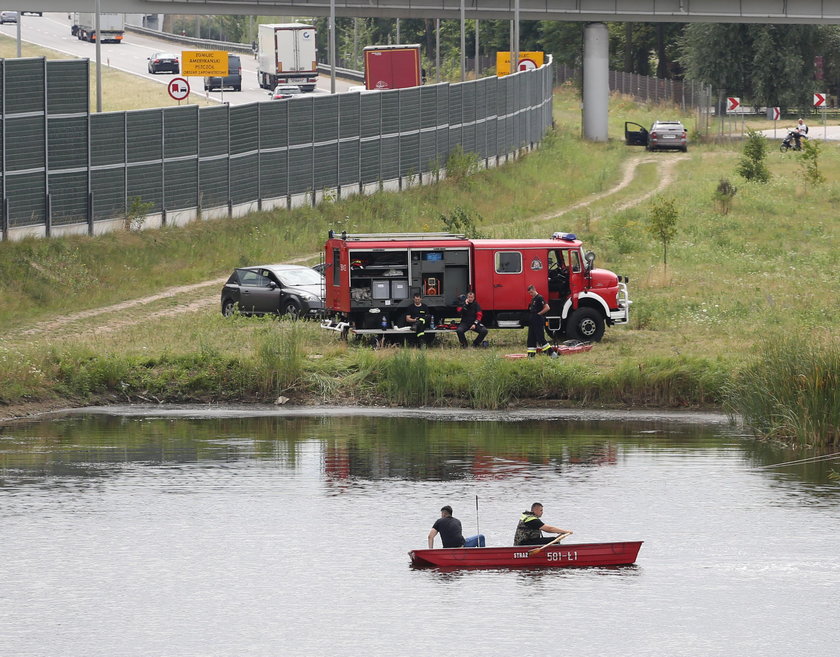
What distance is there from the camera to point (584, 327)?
36.7m

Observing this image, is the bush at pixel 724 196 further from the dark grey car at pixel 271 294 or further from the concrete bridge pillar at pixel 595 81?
the concrete bridge pillar at pixel 595 81

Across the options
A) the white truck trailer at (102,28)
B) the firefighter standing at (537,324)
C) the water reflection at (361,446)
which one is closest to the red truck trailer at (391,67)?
the white truck trailer at (102,28)

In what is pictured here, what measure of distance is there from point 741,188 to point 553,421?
36.3m

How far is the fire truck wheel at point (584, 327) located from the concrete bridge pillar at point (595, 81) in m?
53.4

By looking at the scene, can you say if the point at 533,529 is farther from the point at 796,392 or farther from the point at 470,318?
the point at 470,318

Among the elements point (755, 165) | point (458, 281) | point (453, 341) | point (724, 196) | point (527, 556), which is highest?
point (755, 165)

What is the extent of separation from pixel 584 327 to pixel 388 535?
14734 millimetres

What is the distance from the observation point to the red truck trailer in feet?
290

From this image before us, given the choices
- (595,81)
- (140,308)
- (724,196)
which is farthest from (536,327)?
(595,81)

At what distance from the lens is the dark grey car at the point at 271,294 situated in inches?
1575

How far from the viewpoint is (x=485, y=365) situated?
33594 millimetres

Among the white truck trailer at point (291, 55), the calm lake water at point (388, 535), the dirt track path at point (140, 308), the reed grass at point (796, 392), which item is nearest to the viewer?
the calm lake water at point (388, 535)

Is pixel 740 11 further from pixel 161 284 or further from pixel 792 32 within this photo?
pixel 161 284

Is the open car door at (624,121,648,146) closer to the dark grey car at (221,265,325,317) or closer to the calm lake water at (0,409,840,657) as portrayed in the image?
the dark grey car at (221,265,325,317)
